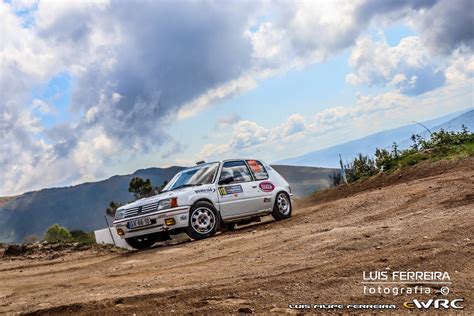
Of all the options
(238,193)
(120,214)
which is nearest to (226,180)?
(238,193)

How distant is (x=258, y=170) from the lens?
1291 centimetres

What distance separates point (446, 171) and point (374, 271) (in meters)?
9.86

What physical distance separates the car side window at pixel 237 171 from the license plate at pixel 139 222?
2.00m

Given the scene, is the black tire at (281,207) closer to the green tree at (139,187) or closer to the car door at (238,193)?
the car door at (238,193)

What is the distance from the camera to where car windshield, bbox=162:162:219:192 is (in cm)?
1166

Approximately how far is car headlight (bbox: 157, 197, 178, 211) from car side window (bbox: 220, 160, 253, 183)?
1571mm

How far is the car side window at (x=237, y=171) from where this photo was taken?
12.1 meters

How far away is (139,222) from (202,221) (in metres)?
1.27

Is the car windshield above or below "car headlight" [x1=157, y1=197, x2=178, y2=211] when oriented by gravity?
above

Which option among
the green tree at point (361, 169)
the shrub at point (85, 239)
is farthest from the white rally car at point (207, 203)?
the green tree at point (361, 169)

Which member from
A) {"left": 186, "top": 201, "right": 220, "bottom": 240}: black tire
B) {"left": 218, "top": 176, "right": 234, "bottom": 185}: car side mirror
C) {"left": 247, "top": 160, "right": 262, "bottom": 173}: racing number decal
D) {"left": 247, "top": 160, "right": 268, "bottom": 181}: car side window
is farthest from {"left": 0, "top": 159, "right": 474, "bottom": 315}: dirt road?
{"left": 247, "top": 160, "right": 262, "bottom": 173}: racing number decal

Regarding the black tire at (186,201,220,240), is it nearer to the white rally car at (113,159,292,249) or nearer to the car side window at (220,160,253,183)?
the white rally car at (113,159,292,249)

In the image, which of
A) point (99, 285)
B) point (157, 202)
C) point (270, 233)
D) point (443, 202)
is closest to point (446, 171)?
point (443, 202)

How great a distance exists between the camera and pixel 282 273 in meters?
5.68
